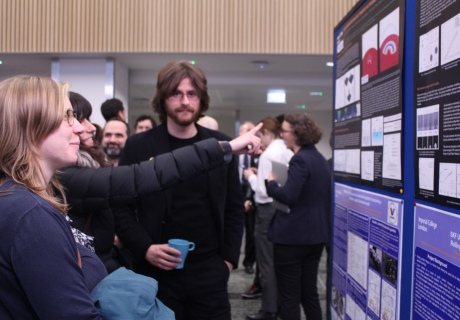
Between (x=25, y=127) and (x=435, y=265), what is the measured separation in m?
1.03

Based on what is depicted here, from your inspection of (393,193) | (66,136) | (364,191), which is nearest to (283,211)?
(364,191)

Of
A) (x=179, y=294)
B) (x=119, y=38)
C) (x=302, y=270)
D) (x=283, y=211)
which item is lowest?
(x=302, y=270)

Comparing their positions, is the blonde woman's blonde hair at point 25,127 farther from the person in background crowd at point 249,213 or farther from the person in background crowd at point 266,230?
the person in background crowd at point 249,213

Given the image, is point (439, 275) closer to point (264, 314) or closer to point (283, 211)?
point (283, 211)

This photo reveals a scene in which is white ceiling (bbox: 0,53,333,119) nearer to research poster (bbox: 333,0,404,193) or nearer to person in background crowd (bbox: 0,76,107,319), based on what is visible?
research poster (bbox: 333,0,404,193)

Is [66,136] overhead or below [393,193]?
overhead

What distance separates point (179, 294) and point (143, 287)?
85 cm

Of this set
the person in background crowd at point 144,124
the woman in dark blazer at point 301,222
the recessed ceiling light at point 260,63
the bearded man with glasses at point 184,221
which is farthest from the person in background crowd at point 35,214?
the recessed ceiling light at point 260,63

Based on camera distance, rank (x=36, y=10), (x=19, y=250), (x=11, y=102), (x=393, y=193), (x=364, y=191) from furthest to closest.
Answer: (x=36, y=10), (x=364, y=191), (x=393, y=193), (x=11, y=102), (x=19, y=250)

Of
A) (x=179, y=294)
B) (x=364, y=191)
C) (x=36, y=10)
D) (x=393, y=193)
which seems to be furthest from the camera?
(x=36, y=10)

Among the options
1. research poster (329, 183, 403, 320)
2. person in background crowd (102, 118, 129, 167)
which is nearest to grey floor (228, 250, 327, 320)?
person in background crowd (102, 118, 129, 167)

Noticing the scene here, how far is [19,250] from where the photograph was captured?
0.81m

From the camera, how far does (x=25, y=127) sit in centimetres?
92

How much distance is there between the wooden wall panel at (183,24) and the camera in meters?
5.46
